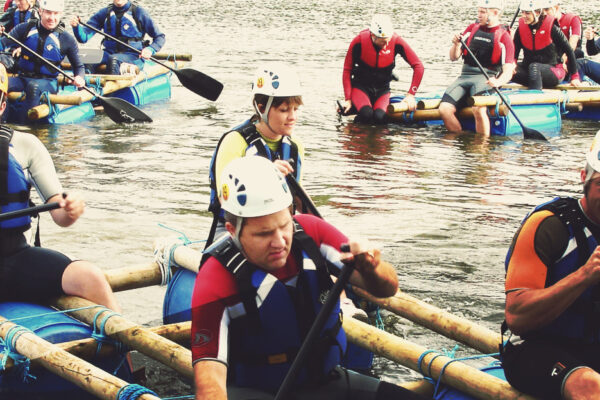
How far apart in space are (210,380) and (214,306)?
284 millimetres

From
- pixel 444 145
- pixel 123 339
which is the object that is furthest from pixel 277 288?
pixel 444 145

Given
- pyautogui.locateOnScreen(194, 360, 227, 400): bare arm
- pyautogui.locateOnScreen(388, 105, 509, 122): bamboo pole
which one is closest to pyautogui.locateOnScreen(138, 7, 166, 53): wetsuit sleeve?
pyautogui.locateOnScreen(388, 105, 509, 122): bamboo pole

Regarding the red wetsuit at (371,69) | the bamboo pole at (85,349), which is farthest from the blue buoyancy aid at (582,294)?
the red wetsuit at (371,69)

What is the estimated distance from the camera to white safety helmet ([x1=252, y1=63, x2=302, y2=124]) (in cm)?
548

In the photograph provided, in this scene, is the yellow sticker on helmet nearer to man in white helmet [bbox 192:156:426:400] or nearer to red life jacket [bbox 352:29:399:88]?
man in white helmet [bbox 192:156:426:400]

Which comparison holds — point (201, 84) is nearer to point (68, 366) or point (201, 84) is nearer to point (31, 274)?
point (31, 274)

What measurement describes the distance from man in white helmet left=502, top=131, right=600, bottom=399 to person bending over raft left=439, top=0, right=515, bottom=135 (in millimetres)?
8976

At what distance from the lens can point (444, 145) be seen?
12445 millimetres

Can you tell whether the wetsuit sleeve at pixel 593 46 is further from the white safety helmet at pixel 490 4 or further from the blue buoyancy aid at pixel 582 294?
the blue buoyancy aid at pixel 582 294

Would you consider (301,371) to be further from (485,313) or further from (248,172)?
(485,313)

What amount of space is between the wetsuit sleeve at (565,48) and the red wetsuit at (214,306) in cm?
1103

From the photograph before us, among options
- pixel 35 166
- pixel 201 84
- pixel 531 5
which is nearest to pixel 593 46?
pixel 531 5

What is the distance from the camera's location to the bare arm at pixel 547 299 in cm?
359

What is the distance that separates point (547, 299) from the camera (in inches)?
145
